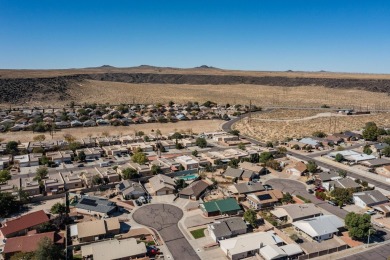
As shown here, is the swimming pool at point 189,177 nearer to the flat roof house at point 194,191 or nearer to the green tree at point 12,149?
the flat roof house at point 194,191

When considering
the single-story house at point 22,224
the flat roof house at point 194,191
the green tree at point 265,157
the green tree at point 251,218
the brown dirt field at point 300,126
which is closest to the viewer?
the single-story house at point 22,224

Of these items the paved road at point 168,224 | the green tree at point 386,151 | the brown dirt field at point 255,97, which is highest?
the brown dirt field at point 255,97

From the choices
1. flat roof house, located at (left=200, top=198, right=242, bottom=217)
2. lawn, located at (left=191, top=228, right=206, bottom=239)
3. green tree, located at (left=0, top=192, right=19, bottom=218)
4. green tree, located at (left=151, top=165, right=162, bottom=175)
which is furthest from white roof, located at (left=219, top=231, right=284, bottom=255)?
green tree, located at (left=0, top=192, right=19, bottom=218)

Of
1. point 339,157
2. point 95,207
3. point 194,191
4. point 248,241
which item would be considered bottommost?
point 248,241

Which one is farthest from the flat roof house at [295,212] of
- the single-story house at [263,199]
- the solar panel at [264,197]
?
the solar panel at [264,197]

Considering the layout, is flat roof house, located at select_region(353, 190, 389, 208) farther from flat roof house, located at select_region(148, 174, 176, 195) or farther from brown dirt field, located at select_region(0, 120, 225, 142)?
brown dirt field, located at select_region(0, 120, 225, 142)

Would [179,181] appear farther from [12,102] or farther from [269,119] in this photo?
[12,102]

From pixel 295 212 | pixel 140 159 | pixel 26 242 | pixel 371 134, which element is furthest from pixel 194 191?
pixel 371 134

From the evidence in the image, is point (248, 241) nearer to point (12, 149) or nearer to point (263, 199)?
point (263, 199)
